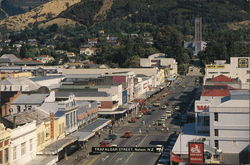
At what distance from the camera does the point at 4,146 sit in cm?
1727

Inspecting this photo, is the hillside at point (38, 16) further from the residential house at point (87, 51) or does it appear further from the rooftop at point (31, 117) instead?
the rooftop at point (31, 117)

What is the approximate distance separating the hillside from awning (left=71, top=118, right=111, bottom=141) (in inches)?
4033

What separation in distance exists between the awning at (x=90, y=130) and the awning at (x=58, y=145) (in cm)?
80

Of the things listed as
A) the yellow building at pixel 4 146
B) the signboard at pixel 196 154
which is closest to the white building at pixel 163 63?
the yellow building at pixel 4 146

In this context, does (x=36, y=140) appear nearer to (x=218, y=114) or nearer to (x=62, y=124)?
(x=62, y=124)

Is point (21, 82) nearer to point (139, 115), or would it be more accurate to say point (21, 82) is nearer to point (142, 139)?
point (139, 115)

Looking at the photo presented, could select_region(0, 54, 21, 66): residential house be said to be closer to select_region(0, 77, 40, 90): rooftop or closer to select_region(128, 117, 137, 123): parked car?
select_region(0, 77, 40, 90): rooftop

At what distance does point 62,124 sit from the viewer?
81.0 ft

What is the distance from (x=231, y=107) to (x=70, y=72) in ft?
123

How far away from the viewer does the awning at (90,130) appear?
25.3 meters

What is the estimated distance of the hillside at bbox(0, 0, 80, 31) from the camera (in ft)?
442

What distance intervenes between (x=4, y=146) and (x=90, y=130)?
32.9 feet

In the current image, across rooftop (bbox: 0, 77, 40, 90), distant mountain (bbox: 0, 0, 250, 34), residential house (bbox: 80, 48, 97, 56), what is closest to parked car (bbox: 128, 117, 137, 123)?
rooftop (bbox: 0, 77, 40, 90)

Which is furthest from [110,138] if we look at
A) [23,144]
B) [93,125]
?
[23,144]
